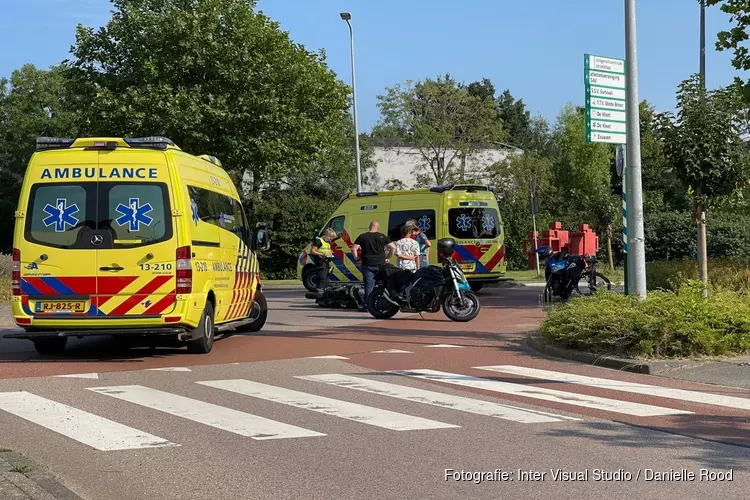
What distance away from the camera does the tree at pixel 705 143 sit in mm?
18000

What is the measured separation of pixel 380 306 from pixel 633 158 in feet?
19.2

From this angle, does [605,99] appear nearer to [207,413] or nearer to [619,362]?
[619,362]

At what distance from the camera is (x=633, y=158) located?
13477 mm

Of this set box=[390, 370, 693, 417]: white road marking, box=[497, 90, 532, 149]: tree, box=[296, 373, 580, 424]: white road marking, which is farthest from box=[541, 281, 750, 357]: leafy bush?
box=[497, 90, 532, 149]: tree

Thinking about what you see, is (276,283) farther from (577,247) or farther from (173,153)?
(173,153)

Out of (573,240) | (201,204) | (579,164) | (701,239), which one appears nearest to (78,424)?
(201,204)

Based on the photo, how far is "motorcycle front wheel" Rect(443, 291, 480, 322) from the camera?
16.5 meters

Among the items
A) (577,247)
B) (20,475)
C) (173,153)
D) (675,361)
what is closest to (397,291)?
(173,153)

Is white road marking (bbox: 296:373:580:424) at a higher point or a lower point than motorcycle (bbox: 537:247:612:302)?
lower

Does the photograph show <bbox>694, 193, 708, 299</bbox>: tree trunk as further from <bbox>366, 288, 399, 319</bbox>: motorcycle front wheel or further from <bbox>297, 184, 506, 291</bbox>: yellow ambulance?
<bbox>297, 184, 506, 291</bbox>: yellow ambulance

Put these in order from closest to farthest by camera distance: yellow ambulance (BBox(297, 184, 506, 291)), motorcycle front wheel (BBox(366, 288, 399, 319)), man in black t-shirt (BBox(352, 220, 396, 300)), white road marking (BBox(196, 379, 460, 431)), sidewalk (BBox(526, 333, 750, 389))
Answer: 1. white road marking (BBox(196, 379, 460, 431))
2. sidewalk (BBox(526, 333, 750, 389))
3. motorcycle front wheel (BBox(366, 288, 399, 319))
4. man in black t-shirt (BBox(352, 220, 396, 300))
5. yellow ambulance (BBox(297, 184, 506, 291))

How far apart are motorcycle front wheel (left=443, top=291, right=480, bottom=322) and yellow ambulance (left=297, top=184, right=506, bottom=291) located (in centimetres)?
663

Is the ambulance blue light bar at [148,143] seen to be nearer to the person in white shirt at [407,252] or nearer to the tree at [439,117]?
the person in white shirt at [407,252]

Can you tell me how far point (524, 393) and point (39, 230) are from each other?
6359 millimetres
